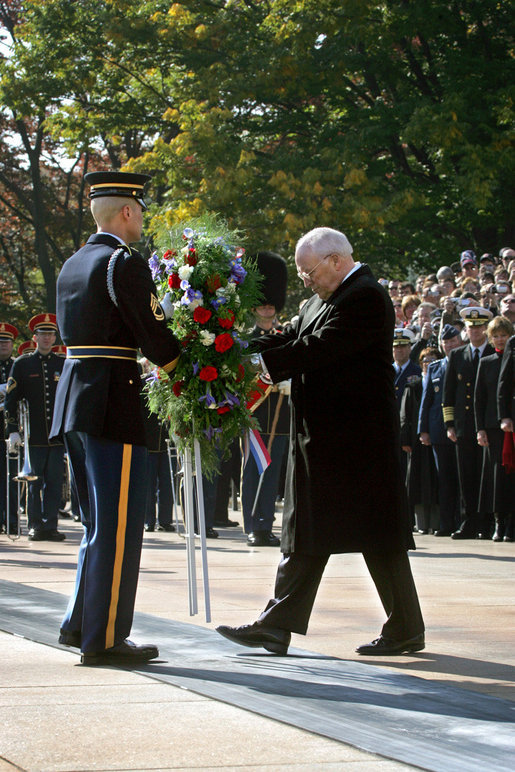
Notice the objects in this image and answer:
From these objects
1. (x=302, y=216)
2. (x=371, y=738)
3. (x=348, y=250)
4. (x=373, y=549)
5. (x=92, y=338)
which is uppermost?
(x=302, y=216)

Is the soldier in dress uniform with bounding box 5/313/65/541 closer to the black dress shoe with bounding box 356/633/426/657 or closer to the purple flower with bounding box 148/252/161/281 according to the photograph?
the purple flower with bounding box 148/252/161/281

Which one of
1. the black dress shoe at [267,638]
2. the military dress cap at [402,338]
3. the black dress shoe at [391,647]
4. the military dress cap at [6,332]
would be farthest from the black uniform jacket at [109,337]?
the military dress cap at [6,332]

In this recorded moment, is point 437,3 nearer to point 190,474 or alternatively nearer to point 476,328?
point 476,328

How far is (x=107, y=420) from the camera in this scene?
18.9 ft

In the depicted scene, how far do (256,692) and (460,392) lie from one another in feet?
28.5

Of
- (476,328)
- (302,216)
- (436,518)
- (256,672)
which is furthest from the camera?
(302,216)

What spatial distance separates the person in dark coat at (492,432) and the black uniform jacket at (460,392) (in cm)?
29

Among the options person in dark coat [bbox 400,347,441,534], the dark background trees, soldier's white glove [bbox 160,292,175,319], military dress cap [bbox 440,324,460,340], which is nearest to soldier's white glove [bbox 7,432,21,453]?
person in dark coat [bbox 400,347,441,534]

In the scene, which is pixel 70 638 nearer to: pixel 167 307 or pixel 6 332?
pixel 167 307

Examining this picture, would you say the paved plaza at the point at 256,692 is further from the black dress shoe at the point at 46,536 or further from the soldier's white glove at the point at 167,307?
the black dress shoe at the point at 46,536

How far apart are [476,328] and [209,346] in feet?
24.7

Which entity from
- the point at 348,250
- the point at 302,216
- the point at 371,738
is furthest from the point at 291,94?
the point at 371,738

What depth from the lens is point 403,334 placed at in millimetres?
14664

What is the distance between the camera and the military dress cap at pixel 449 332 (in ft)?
45.4
